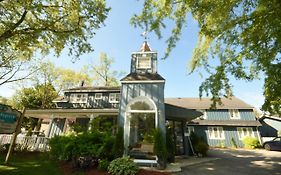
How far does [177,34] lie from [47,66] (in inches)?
1102

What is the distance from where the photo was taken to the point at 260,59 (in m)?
8.57

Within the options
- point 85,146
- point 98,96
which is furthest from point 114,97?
point 85,146

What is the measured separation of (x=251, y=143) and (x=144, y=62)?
19.4 m

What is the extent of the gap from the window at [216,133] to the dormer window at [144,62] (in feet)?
60.0

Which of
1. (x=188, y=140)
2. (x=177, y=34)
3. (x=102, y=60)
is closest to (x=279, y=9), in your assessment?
(x=177, y=34)

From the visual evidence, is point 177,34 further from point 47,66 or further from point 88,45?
point 47,66

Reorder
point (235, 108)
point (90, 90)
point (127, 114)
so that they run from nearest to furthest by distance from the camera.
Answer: point (127, 114)
point (90, 90)
point (235, 108)

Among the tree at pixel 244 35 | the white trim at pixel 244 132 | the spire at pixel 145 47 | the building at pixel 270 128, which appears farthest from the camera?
the building at pixel 270 128

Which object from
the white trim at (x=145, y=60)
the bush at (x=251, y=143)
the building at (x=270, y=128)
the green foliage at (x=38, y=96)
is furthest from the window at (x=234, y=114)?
the green foliage at (x=38, y=96)

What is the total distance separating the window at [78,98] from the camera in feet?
72.2

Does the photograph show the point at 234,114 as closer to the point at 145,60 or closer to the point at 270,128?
the point at 270,128

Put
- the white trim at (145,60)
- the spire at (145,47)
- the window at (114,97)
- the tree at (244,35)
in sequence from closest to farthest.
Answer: the tree at (244,35) < the white trim at (145,60) < the spire at (145,47) < the window at (114,97)

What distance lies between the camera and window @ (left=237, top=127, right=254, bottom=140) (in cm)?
2538

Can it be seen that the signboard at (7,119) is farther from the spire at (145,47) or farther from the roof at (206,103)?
the roof at (206,103)
